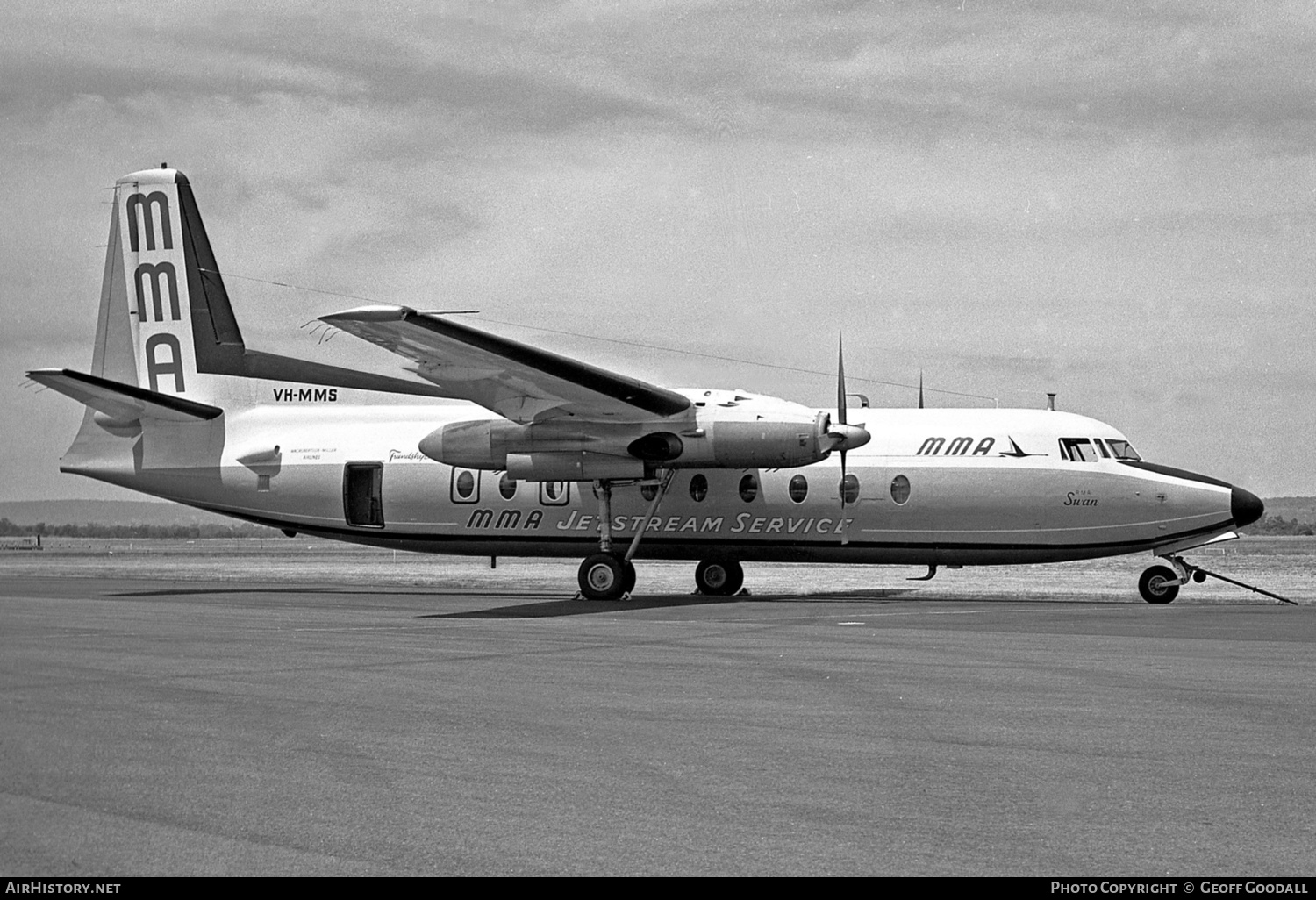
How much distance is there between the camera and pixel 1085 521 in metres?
24.6

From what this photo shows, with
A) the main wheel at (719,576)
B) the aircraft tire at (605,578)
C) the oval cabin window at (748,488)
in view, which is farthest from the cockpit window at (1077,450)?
the aircraft tire at (605,578)

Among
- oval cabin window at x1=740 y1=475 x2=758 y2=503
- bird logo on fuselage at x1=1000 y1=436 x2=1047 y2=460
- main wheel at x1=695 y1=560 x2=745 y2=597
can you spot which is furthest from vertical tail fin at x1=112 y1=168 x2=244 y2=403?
bird logo on fuselage at x1=1000 y1=436 x2=1047 y2=460

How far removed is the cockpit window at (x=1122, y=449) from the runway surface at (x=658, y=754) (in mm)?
8952

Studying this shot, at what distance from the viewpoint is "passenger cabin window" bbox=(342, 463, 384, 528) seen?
28469 mm

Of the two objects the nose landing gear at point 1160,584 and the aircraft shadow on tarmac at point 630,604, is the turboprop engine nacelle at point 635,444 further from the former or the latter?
the nose landing gear at point 1160,584

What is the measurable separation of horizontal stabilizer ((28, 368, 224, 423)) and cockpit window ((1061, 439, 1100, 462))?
18129mm

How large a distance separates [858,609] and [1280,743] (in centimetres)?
1362

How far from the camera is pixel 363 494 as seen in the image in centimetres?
2853

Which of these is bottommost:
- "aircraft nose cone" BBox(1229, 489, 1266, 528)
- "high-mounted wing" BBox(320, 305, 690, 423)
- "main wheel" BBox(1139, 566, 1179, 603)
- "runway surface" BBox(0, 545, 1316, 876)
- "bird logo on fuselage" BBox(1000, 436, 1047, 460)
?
"runway surface" BBox(0, 545, 1316, 876)

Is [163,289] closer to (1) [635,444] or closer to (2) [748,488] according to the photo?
(1) [635,444]

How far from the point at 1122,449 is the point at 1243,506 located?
2.37 m

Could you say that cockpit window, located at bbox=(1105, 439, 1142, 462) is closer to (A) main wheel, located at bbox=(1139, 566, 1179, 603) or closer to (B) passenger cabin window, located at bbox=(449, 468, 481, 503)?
(A) main wheel, located at bbox=(1139, 566, 1179, 603)
